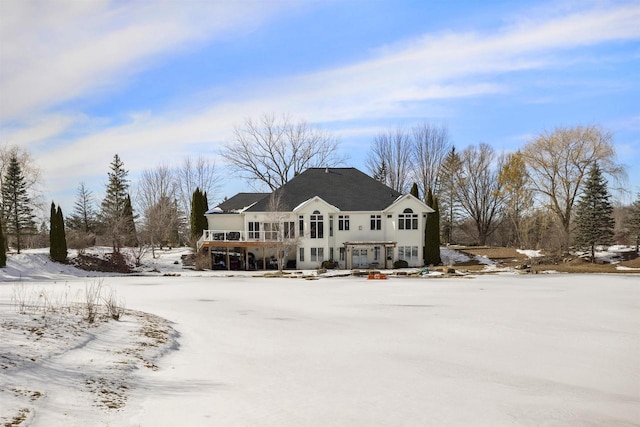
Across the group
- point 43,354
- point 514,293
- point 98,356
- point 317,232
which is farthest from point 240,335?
point 317,232

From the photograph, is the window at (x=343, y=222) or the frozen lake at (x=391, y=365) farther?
the window at (x=343, y=222)

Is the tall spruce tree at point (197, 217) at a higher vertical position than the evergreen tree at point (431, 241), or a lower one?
higher

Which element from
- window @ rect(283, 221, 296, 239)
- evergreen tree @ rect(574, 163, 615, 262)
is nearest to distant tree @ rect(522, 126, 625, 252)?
evergreen tree @ rect(574, 163, 615, 262)

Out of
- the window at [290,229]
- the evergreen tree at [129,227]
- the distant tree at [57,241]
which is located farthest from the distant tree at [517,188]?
the distant tree at [57,241]

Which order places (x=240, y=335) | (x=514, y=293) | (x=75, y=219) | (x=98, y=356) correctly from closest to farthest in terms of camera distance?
(x=98, y=356) < (x=240, y=335) < (x=514, y=293) < (x=75, y=219)

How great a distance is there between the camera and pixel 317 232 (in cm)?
4303

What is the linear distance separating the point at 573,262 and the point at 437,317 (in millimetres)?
31430

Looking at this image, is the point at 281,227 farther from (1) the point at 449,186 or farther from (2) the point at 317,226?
(1) the point at 449,186

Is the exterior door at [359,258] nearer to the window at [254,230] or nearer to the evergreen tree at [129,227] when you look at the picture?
the window at [254,230]

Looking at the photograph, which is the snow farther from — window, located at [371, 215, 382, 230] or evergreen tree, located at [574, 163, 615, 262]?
window, located at [371, 215, 382, 230]

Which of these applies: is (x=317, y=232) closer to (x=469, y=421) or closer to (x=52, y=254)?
(x=52, y=254)

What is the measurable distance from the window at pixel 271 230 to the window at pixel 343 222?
19.2ft

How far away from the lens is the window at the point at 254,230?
43.9m

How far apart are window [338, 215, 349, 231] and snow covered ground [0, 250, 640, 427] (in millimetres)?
25918
